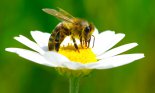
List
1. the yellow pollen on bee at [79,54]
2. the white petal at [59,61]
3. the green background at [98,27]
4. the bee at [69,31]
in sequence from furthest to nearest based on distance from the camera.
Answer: the green background at [98,27], the bee at [69,31], the yellow pollen on bee at [79,54], the white petal at [59,61]

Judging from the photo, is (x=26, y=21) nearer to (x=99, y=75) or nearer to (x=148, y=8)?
(x=99, y=75)

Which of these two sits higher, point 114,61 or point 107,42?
point 107,42

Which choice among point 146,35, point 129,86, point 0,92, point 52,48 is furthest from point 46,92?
point 52,48

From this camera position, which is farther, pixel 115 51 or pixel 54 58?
pixel 115 51

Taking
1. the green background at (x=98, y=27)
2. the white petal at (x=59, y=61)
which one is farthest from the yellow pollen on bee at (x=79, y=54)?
the green background at (x=98, y=27)

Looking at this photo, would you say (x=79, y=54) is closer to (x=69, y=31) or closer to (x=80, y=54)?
(x=80, y=54)

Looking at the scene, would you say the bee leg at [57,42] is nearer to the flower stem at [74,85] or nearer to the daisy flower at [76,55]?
the daisy flower at [76,55]

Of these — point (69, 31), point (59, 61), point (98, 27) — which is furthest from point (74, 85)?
point (98, 27)

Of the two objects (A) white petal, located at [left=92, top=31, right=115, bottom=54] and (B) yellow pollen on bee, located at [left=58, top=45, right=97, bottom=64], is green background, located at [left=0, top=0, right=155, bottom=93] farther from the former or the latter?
(B) yellow pollen on bee, located at [left=58, top=45, right=97, bottom=64]
